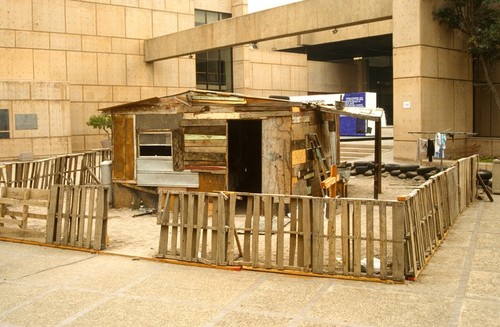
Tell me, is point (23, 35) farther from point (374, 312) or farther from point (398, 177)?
point (374, 312)

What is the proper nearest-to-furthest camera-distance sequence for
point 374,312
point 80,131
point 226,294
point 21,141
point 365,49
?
point 374,312
point 226,294
point 21,141
point 80,131
point 365,49

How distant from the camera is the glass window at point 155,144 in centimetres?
1538

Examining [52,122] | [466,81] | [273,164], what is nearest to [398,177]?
[466,81]

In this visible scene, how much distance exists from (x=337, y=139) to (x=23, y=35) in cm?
1955

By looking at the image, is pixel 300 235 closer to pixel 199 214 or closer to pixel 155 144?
pixel 199 214

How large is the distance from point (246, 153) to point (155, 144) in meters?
3.42

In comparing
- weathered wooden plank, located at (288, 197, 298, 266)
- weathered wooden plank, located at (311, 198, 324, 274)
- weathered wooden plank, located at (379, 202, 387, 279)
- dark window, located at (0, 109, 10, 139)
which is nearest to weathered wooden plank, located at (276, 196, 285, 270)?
weathered wooden plank, located at (288, 197, 298, 266)

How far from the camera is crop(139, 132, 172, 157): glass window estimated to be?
15.4m

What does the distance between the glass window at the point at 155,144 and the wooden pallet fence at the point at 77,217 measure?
4.70 m

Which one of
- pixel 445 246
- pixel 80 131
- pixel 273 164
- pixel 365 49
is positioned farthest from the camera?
pixel 365 49

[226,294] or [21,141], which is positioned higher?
[21,141]

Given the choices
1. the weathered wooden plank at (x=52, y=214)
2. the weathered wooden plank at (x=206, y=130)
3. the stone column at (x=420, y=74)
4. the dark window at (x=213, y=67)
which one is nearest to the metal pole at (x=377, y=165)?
the stone column at (x=420, y=74)

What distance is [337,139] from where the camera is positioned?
18.6 m

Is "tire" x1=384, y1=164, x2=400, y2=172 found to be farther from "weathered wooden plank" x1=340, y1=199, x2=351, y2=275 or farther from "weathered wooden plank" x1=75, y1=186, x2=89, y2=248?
"weathered wooden plank" x1=75, y1=186, x2=89, y2=248
